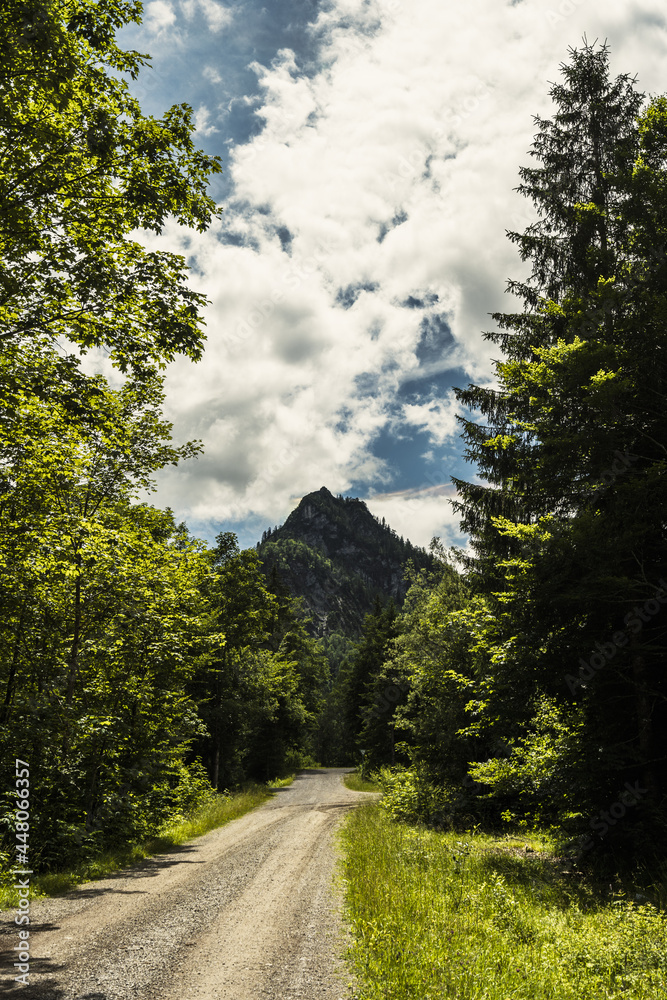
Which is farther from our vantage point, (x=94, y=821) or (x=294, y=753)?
(x=294, y=753)

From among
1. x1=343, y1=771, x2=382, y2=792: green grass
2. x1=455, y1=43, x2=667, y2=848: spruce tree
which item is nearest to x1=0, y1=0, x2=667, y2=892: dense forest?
x1=455, y1=43, x2=667, y2=848: spruce tree

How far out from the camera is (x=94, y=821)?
11.8m

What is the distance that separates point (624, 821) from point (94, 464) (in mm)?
13083

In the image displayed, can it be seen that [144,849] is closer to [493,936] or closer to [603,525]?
[493,936]

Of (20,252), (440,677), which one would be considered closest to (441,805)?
(440,677)

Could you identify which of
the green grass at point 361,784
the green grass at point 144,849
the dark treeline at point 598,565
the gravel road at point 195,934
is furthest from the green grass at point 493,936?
the green grass at point 361,784

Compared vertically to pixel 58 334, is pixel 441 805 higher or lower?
lower

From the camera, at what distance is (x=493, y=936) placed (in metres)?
6.03

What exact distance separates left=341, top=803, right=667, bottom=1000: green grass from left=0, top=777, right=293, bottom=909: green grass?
4957 mm

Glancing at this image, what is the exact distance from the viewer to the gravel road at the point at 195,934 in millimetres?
5086

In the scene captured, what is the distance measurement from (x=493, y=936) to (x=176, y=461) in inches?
475

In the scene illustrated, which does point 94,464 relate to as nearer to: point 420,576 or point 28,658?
point 28,658

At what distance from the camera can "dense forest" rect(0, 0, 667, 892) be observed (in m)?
7.08

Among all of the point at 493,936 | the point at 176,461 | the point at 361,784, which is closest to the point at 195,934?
the point at 493,936
